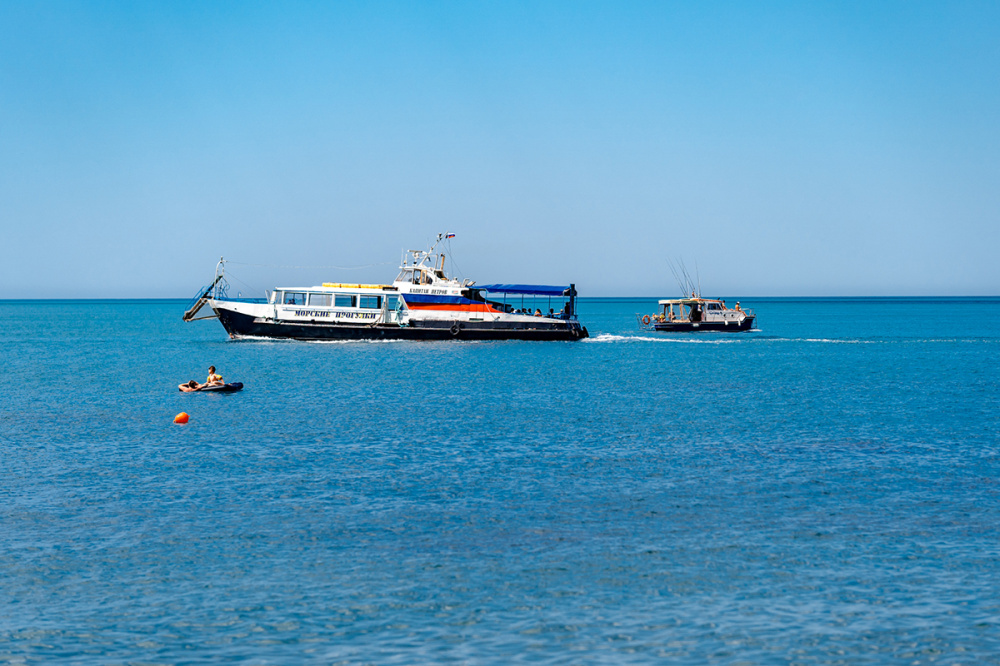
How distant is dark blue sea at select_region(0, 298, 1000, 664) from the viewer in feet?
49.4

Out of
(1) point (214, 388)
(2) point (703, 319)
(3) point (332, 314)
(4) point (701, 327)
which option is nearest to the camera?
(1) point (214, 388)

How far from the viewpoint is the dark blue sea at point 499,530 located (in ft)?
49.4

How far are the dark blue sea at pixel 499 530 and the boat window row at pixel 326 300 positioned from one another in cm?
3717

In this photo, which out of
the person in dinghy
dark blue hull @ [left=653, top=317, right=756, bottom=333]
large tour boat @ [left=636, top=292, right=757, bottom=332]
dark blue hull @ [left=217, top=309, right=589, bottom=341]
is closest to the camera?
the person in dinghy

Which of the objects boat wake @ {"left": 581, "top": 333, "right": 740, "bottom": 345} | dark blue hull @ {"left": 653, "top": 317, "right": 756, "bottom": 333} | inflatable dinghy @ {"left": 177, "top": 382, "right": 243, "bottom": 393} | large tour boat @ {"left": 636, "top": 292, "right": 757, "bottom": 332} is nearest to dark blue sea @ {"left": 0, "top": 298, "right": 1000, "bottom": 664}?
inflatable dinghy @ {"left": 177, "top": 382, "right": 243, "bottom": 393}

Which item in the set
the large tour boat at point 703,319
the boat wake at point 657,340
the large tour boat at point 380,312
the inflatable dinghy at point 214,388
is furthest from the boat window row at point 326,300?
the large tour boat at point 703,319

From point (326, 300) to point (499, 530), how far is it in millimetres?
67119

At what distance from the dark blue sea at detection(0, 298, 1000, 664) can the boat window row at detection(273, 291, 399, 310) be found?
3717 centimetres

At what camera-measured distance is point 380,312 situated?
85.6 meters

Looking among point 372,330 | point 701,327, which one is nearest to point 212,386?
point 372,330

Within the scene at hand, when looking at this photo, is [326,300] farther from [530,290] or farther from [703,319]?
[703,319]

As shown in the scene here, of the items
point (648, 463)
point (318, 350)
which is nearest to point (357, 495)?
point (648, 463)

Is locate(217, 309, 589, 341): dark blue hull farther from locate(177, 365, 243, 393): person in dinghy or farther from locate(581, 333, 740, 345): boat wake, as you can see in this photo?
locate(177, 365, 243, 393): person in dinghy

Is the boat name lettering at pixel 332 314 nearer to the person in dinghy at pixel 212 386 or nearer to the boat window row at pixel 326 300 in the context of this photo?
the boat window row at pixel 326 300
